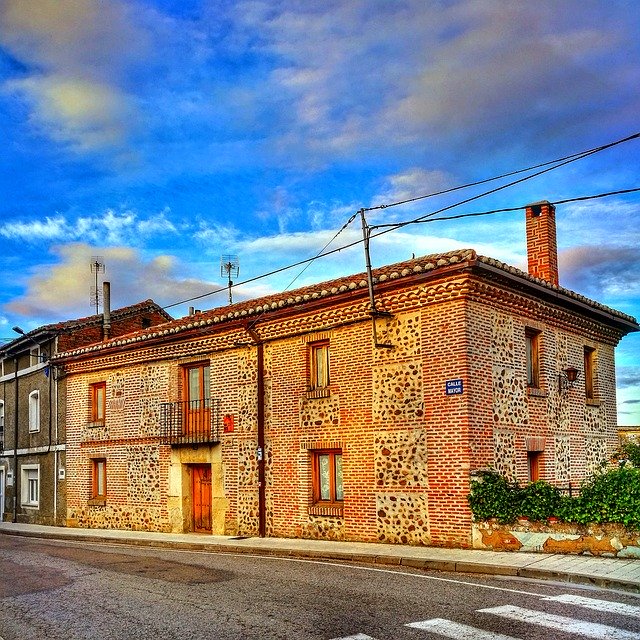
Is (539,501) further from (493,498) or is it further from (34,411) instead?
(34,411)

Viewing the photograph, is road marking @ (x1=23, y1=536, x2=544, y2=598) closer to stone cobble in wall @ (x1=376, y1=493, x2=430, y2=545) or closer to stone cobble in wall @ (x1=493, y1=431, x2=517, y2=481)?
stone cobble in wall @ (x1=376, y1=493, x2=430, y2=545)

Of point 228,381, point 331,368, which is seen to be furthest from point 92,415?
point 331,368

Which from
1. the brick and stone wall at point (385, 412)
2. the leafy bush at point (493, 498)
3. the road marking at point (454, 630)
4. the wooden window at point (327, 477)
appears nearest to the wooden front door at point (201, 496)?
the brick and stone wall at point (385, 412)

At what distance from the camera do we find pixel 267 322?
19.8 m

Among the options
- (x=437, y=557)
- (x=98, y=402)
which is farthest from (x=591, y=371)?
(x=98, y=402)

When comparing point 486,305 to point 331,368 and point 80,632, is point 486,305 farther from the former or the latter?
point 80,632

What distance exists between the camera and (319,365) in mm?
18875

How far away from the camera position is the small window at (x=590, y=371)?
69.4 ft

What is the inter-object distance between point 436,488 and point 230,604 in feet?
22.1

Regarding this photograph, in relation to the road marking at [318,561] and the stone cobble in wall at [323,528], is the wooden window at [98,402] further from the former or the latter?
the stone cobble in wall at [323,528]

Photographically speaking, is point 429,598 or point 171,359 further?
point 171,359

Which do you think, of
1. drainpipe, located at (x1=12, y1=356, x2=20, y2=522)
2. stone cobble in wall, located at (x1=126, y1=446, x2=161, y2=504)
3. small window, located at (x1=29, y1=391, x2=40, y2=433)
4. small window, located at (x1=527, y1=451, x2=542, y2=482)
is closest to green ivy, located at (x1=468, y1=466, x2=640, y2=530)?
small window, located at (x1=527, y1=451, x2=542, y2=482)

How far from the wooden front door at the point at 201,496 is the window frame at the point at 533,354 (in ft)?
29.7

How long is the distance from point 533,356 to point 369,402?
163 inches
